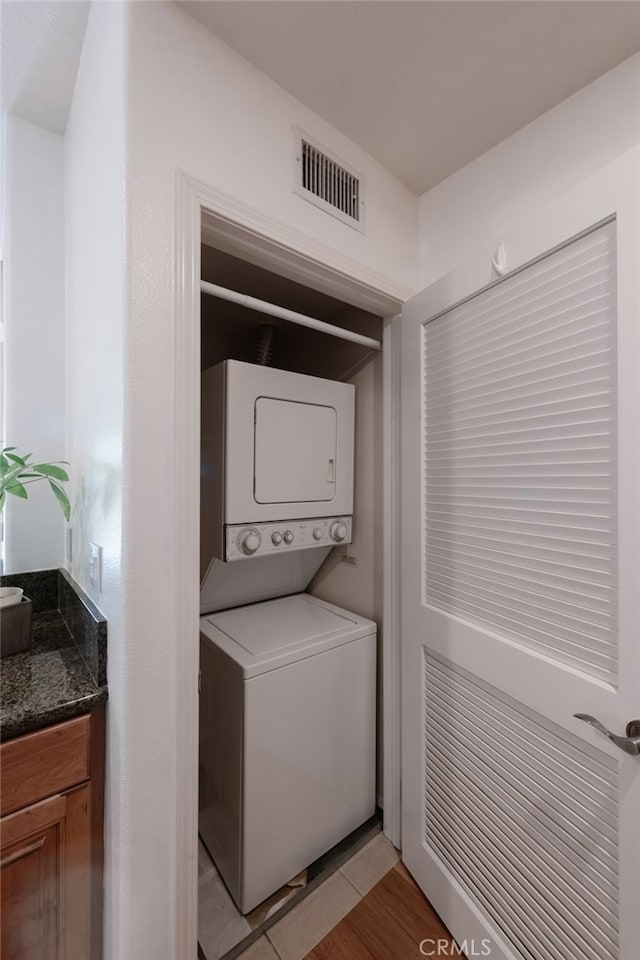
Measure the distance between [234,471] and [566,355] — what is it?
1.13m

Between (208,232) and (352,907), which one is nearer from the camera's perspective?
(208,232)

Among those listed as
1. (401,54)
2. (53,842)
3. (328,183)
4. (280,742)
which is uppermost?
(401,54)

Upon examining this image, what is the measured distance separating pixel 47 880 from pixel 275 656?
2.53ft

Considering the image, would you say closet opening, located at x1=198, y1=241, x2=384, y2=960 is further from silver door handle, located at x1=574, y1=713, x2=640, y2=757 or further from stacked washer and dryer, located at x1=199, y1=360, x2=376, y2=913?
silver door handle, located at x1=574, y1=713, x2=640, y2=757

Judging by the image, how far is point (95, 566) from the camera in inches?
43.3

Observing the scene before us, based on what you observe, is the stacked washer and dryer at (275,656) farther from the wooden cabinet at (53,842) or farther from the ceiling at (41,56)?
the ceiling at (41,56)

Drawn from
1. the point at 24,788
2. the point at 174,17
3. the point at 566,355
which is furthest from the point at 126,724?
the point at 174,17

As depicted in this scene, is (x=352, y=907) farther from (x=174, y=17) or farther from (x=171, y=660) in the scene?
(x=174, y=17)

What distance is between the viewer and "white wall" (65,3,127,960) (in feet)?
2.96

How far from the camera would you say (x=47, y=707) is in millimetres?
918

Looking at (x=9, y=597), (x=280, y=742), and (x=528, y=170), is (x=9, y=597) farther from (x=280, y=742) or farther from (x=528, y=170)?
(x=528, y=170)

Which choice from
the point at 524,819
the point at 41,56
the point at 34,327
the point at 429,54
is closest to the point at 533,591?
the point at 524,819

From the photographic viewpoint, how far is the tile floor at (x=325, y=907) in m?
1.29

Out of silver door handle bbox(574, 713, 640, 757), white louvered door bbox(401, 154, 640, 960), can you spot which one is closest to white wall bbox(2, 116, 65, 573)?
white louvered door bbox(401, 154, 640, 960)
